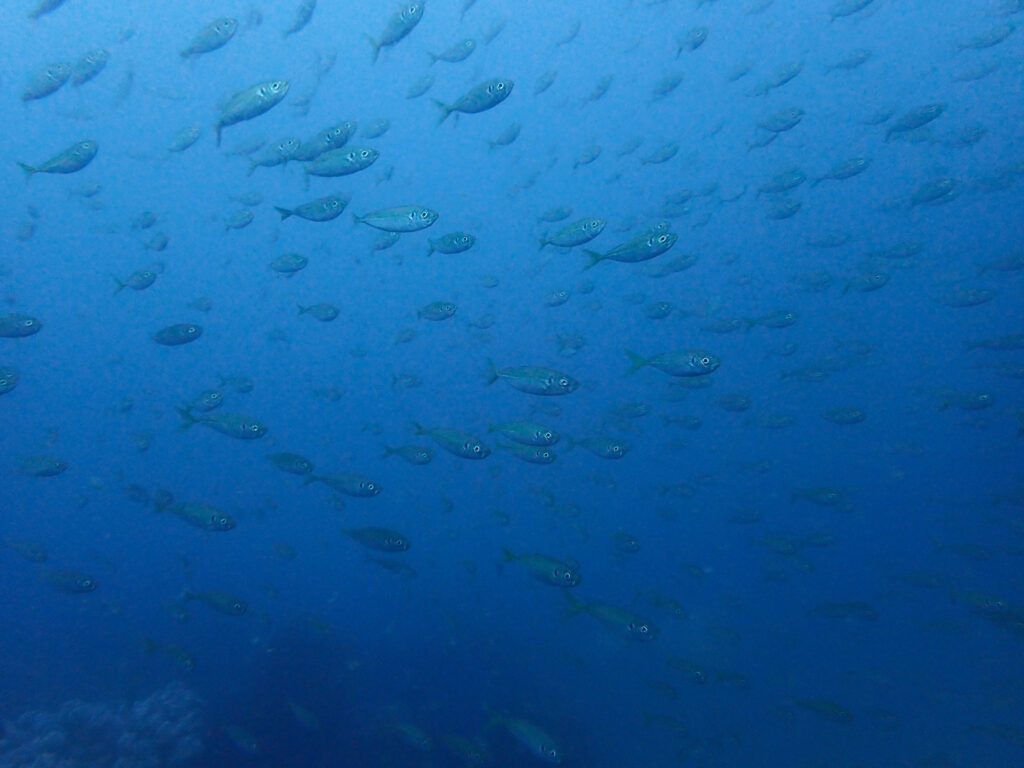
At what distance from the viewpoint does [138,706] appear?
1334 centimetres

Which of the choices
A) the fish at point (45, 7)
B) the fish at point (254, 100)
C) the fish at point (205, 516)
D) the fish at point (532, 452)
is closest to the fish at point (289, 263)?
the fish at point (45, 7)

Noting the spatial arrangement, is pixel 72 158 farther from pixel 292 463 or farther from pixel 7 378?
pixel 292 463

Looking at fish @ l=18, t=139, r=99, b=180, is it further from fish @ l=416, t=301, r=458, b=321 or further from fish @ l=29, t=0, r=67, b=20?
fish @ l=416, t=301, r=458, b=321

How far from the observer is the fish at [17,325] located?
22.2 ft

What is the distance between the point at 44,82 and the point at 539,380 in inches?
258

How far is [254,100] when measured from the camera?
5.61 metres

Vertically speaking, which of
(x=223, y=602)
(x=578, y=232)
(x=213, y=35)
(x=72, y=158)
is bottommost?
(x=223, y=602)

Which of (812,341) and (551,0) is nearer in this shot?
(551,0)

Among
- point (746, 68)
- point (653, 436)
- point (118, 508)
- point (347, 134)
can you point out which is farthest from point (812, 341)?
point (118, 508)

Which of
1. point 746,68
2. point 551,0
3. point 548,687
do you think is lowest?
point 548,687

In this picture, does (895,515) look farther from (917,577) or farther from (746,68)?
(746,68)

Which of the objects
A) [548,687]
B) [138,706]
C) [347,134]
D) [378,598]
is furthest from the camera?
[378,598]

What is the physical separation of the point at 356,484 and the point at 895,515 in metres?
42.8

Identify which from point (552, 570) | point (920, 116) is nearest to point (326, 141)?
point (552, 570)
